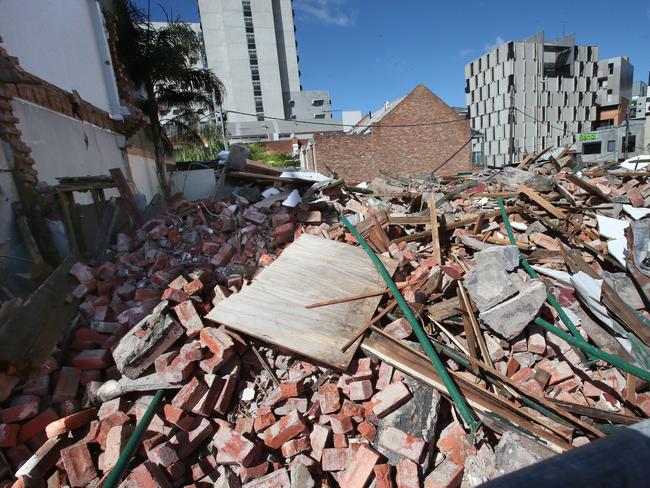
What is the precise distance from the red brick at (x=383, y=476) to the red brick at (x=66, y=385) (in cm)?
260

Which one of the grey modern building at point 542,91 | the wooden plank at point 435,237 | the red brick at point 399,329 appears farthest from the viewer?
the grey modern building at point 542,91

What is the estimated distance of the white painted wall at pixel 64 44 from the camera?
17.4 ft

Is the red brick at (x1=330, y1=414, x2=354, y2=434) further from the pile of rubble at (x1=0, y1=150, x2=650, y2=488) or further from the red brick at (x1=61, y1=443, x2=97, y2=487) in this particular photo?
the red brick at (x1=61, y1=443, x2=97, y2=487)

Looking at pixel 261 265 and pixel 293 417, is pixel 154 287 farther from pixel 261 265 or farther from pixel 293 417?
pixel 293 417

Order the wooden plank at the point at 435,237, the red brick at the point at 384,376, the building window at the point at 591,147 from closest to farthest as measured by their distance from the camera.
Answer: the red brick at the point at 384,376
the wooden plank at the point at 435,237
the building window at the point at 591,147

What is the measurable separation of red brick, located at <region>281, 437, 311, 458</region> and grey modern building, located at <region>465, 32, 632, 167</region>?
49.3 m

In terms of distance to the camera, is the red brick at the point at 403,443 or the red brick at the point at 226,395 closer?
the red brick at the point at 403,443

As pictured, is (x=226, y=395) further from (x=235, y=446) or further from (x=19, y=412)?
(x=19, y=412)

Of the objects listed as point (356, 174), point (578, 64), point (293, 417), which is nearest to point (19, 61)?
point (293, 417)

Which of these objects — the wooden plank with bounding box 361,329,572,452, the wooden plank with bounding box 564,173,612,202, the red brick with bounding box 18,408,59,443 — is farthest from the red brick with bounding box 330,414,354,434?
the wooden plank with bounding box 564,173,612,202

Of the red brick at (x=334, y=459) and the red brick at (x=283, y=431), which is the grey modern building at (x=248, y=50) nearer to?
the red brick at (x=283, y=431)

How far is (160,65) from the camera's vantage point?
1236 cm

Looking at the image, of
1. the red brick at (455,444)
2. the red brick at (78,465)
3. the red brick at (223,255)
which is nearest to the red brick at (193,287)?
the red brick at (223,255)

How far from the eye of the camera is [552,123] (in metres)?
48.8
